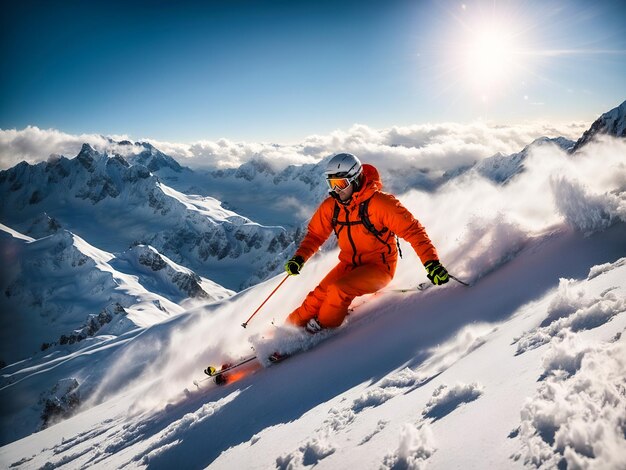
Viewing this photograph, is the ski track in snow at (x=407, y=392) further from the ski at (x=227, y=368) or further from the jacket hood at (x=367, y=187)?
the jacket hood at (x=367, y=187)

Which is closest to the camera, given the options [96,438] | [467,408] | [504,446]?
[504,446]

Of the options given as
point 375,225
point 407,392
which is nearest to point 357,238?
point 375,225

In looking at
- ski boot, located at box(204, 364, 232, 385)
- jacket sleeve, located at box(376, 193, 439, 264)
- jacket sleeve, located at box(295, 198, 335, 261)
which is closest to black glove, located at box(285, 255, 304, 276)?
jacket sleeve, located at box(295, 198, 335, 261)

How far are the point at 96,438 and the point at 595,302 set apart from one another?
782 cm

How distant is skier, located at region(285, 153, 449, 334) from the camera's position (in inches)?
232

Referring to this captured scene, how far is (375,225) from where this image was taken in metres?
6.26

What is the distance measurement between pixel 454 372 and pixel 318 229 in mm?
4511

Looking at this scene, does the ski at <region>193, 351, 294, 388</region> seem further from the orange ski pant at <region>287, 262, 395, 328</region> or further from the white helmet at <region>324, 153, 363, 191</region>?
the white helmet at <region>324, 153, 363, 191</region>

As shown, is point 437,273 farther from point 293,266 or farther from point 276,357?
point 276,357

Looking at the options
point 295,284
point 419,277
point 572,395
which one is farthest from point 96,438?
point 572,395

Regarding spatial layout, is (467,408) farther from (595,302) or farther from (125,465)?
(125,465)

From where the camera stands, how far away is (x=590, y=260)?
14.0 feet

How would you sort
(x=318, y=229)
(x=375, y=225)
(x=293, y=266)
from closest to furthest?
(x=375, y=225), (x=293, y=266), (x=318, y=229)

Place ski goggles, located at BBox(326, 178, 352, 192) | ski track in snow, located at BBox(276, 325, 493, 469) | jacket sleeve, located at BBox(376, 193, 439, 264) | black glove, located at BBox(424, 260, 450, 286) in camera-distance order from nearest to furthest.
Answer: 1. ski track in snow, located at BBox(276, 325, 493, 469)
2. black glove, located at BBox(424, 260, 450, 286)
3. jacket sleeve, located at BBox(376, 193, 439, 264)
4. ski goggles, located at BBox(326, 178, 352, 192)
